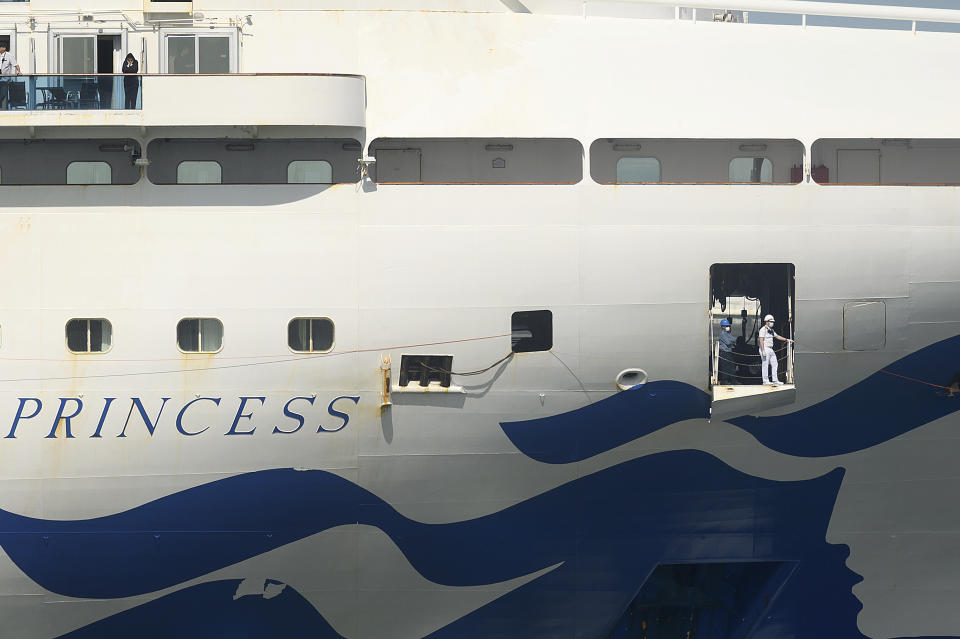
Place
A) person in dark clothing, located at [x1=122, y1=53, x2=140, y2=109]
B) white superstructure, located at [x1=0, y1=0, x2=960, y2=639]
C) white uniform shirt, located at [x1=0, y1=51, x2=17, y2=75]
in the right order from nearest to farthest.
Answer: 1. person in dark clothing, located at [x1=122, y1=53, x2=140, y2=109]
2. white superstructure, located at [x1=0, y1=0, x2=960, y2=639]
3. white uniform shirt, located at [x1=0, y1=51, x2=17, y2=75]

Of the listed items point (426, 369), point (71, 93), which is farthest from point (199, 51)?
point (426, 369)

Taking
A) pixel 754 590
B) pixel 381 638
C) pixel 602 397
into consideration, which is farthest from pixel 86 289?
pixel 754 590

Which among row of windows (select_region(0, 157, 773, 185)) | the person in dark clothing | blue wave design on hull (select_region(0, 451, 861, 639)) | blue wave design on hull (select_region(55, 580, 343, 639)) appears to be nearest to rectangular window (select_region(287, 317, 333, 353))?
blue wave design on hull (select_region(0, 451, 861, 639))

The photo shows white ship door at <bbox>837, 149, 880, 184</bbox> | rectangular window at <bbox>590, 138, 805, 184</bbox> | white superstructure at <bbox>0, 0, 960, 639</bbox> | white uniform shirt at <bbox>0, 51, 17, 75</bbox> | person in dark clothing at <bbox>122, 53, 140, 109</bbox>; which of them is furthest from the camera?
white ship door at <bbox>837, 149, 880, 184</bbox>

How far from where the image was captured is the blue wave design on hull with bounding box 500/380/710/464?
9625mm

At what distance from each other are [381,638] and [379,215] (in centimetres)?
444

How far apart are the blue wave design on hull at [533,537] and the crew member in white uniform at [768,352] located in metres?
1.04

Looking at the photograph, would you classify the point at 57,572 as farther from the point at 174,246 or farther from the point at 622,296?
the point at 622,296

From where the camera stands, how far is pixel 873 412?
32.5 feet

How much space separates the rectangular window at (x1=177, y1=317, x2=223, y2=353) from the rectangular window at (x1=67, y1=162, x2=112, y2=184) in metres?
1.87

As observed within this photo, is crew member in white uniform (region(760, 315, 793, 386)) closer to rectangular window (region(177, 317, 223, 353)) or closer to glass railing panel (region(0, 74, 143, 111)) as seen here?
rectangular window (region(177, 317, 223, 353))

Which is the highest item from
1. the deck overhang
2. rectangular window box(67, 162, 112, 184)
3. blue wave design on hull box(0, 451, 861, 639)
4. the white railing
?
the white railing

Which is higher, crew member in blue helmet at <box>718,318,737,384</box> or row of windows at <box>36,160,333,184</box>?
row of windows at <box>36,160,333,184</box>

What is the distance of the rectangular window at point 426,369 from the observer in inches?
374
